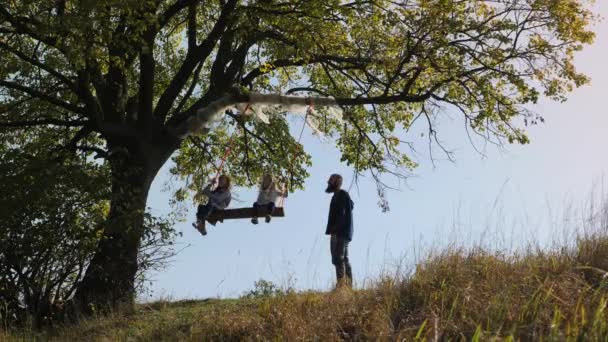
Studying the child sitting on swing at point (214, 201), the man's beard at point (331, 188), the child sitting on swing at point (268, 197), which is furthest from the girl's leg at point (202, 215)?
the man's beard at point (331, 188)

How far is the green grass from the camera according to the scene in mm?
6949

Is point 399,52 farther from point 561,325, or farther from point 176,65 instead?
point 561,325

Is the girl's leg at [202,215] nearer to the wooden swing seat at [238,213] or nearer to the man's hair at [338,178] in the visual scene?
the wooden swing seat at [238,213]

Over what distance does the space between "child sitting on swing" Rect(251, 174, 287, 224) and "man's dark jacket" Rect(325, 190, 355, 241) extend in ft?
6.75

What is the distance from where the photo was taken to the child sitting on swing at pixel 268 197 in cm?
1473

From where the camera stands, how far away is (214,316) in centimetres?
996

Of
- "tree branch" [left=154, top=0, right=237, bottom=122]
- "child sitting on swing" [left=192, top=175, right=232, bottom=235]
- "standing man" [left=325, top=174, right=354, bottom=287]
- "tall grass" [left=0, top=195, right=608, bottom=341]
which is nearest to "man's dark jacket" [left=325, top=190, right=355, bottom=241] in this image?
"standing man" [left=325, top=174, right=354, bottom=287]

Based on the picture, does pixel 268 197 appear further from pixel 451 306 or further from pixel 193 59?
pixel 451 306

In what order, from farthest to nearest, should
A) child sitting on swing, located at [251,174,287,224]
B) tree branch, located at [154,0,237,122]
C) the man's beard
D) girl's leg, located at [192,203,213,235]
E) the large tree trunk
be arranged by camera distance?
1. tree branch, located at [154,0,237,122]
2. girl's leg, located at [192,203,213,235]
3. child sitting on swing, located at [251,174,287,224]
4. the large tree trunk
5. the man's beard

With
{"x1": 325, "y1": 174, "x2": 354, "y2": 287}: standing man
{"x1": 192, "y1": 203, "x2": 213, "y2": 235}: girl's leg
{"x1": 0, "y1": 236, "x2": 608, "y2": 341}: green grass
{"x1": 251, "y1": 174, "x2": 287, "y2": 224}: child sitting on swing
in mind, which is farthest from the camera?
{"x1": 192, "y1": 203, "x2": 213, "y2": 235}: girl's leg

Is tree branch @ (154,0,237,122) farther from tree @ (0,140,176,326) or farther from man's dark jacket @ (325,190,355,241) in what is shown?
man's dark jacket @ (325,190,355,241)

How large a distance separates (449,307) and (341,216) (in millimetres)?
4880

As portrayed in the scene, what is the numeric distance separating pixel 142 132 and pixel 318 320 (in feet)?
28.4

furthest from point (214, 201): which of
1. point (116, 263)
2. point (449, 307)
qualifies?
point (449, 307)
